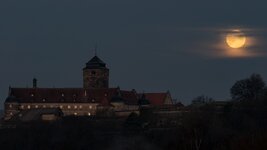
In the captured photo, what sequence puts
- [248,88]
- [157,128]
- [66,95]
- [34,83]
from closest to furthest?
[157,128] < [248,88] < [66,95] < [34,83]

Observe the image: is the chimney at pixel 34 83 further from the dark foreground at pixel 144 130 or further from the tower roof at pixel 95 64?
the dark foreground at pixel 144 130

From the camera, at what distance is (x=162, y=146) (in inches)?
3487

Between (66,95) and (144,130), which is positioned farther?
(66,95)

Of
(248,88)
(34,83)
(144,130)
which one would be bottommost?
(144,130)

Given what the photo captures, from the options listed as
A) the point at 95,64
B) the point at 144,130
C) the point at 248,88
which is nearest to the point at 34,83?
the point at 95,64

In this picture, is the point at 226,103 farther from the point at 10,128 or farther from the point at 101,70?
the point at 101,70

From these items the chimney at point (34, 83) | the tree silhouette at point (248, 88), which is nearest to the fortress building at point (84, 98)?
the chimney at point (34, 83)

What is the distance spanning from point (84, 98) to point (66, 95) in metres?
2.09

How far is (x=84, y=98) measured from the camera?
4953 inches

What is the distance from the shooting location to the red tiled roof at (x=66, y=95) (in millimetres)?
124938

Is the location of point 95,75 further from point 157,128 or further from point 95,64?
point 157,128

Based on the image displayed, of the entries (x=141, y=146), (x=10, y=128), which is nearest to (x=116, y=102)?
(x=10, y=128)

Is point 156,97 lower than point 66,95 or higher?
lower

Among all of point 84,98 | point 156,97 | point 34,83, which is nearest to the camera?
point 84,98
